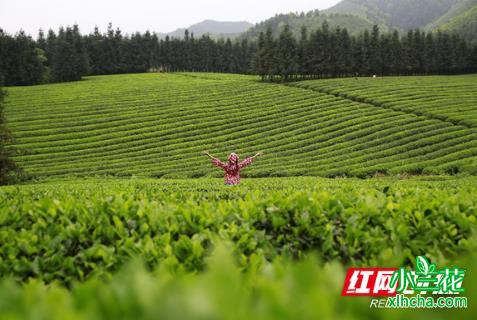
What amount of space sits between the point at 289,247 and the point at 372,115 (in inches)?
1414

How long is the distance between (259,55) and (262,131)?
43.1 metres

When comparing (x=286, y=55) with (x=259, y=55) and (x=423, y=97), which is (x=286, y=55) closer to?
(x=259, y=55)

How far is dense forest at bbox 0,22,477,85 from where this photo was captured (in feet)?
254

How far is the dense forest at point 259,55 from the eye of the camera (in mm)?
77375

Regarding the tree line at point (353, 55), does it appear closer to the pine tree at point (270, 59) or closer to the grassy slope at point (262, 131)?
the pine tree at point (270, 59)

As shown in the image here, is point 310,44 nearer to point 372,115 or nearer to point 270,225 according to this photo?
point 372,115

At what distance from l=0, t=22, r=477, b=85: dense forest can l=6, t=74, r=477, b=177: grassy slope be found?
85.4ft

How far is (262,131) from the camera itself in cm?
3706

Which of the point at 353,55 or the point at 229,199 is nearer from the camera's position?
the point at 229,199

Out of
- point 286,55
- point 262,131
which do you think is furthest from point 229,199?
point 286,55

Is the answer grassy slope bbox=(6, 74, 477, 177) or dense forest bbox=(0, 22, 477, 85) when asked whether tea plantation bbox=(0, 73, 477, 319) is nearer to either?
grassy slope bbox=(6, 74, 477, 177)

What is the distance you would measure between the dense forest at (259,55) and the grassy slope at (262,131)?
85.4 ft

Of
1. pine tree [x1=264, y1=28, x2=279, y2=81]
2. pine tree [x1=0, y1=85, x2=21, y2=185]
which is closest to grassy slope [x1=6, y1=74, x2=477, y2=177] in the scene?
pine tree [x1=0, y1=85, x2=21, y2=185]

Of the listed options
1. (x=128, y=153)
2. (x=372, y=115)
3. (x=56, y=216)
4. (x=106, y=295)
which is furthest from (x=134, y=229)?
(x=372, y=115)
